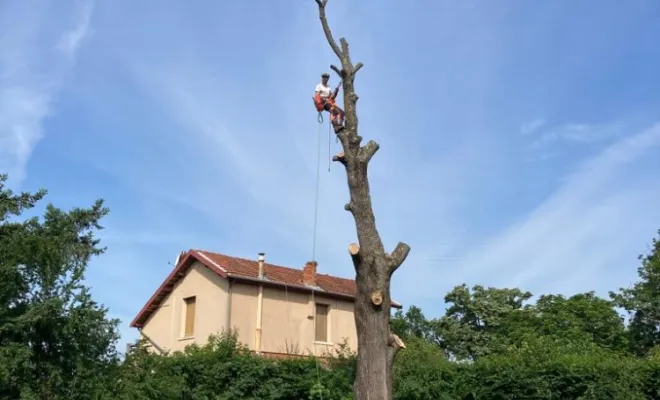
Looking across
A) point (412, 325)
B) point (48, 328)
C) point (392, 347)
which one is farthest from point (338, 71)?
point (412, 325)

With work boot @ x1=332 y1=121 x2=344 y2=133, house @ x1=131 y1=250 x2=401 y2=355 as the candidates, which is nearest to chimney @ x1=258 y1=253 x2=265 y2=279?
house @ x1=131 y1=250 x2=401 y2=355

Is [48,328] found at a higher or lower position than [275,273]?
lower

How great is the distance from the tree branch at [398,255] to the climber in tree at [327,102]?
2.25 m

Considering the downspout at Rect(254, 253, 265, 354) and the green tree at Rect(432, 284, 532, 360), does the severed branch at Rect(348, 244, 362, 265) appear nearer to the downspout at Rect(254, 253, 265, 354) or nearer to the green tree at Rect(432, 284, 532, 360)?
the downspout at Rect(254, 253, 265, 354)

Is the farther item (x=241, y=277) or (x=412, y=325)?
(x=412, y=325)

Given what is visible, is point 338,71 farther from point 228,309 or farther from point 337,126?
point 228,309

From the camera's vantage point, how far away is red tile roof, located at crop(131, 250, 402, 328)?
25.8 m

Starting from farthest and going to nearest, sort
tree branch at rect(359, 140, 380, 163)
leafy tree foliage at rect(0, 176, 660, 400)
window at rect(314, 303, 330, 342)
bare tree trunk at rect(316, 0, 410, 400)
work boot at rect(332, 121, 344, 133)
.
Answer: window at rect(314, 303, 330, 342) → leafy tree foliage at rect(0, 176, 660, 400) → work boot at rect(332, 121, 344, 133) → tree branch at rect(359, 140, 380, 163) → bare tree trunk at rect(316, 0, 410, 400)

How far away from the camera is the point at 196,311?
1048 inches

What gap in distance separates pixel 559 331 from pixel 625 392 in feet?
58.3

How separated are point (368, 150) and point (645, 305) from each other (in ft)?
84.5

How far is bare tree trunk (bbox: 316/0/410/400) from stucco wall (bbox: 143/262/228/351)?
16015 millimetres

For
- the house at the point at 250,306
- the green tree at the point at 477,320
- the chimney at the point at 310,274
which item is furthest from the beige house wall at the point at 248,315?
the green tree at the point at 477,320

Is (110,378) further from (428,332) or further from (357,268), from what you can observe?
(428,332)
